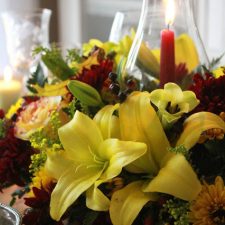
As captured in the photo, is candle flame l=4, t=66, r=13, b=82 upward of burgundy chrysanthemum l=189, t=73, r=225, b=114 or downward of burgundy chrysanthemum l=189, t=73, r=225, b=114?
downward

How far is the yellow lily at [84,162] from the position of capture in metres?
0.39

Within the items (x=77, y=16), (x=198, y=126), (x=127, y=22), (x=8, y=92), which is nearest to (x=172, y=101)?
(x=198, y=126)

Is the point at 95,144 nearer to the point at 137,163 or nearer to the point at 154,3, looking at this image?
the point at 137,163

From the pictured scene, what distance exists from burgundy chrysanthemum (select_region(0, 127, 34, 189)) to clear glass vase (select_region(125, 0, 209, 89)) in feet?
0.46

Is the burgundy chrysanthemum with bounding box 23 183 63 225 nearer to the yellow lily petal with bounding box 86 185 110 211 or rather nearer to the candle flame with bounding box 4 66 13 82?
the yellow lily petal with bounding box 86 185 110 211

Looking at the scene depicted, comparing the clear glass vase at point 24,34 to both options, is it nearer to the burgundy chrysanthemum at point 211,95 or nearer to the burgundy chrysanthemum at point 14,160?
the burgundy chrysanthemum at point 14,160

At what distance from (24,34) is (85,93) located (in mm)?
597

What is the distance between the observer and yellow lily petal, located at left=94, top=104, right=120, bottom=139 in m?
0.42

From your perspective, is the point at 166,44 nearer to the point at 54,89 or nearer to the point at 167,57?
the point at 167,57

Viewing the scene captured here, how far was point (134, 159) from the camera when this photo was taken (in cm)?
38

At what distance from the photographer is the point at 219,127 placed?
0.39 m

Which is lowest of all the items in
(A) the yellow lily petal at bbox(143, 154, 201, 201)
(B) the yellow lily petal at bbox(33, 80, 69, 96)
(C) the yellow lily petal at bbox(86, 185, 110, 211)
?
(C) the yellow lily petal at bbox(86, 185, 110, 211)

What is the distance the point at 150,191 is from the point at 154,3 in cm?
25

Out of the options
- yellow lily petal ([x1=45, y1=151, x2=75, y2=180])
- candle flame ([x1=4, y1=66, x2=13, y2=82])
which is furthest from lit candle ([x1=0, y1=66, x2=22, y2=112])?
yellow lily petal ([x1=45, y1=151, x2=75, y2=180])
